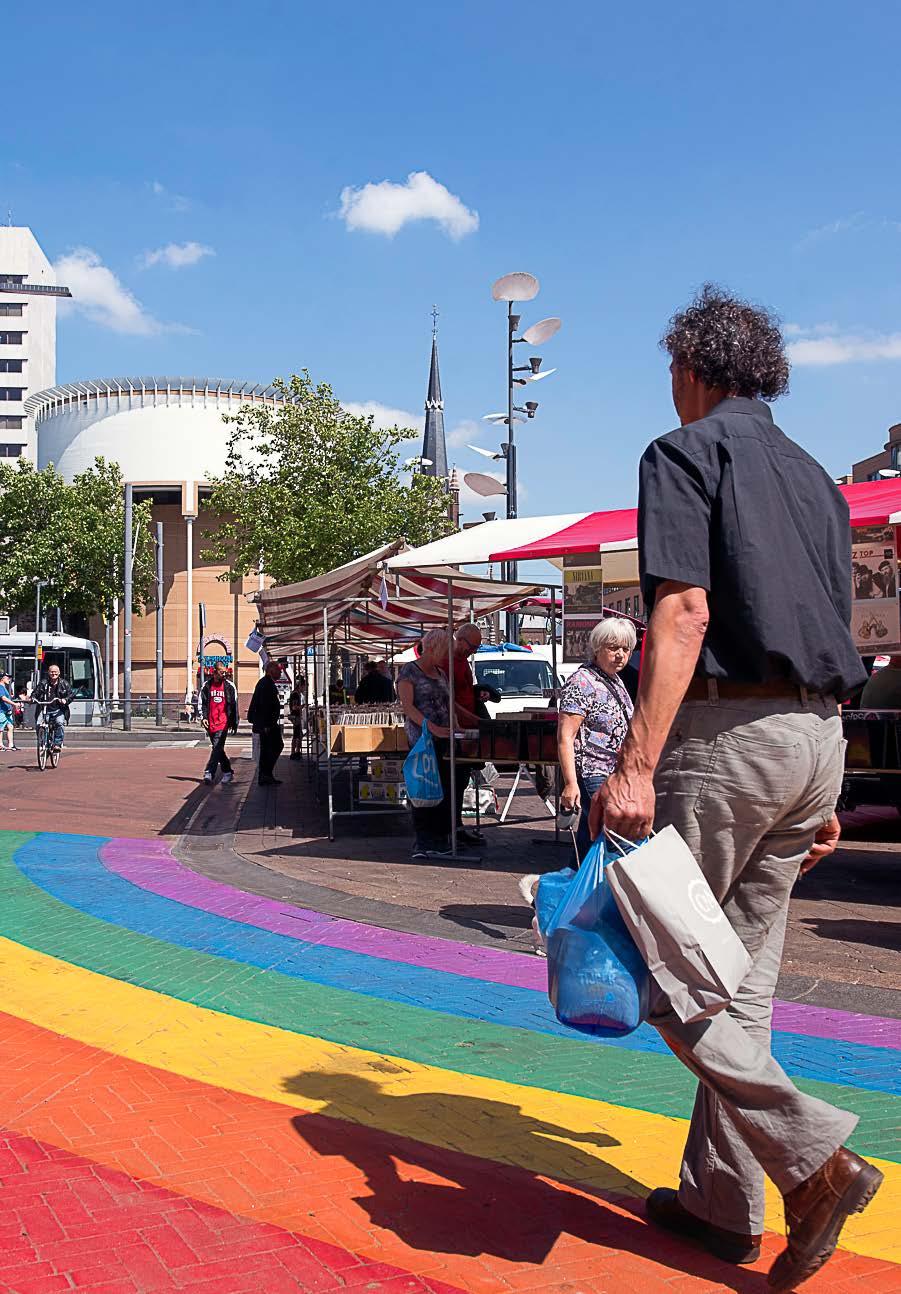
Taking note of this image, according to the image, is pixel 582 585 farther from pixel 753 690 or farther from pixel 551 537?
pixel 753 690

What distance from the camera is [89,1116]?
4070 millimetres

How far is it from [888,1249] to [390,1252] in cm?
125

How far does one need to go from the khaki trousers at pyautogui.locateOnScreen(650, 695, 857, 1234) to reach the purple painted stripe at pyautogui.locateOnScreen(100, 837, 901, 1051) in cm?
250

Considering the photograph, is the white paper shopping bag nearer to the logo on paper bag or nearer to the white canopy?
the logo on paper bag

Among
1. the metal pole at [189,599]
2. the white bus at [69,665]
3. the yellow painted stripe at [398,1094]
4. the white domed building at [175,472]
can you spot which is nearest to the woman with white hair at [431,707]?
the yellow painted stripe at [398,1094]

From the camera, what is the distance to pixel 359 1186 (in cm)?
346

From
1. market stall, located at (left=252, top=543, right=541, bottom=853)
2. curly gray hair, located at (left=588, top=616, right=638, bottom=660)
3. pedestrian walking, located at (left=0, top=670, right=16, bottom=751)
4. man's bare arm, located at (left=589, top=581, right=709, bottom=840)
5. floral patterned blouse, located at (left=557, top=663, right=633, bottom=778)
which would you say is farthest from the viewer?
pedestrian walking, located at (left=0, top=670, right=16, bottom=751)

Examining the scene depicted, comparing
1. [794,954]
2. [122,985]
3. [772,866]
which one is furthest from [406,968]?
[772,866]

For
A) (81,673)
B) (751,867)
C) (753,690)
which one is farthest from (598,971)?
(81,673)

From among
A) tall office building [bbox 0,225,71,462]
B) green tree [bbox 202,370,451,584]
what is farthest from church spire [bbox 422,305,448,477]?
green tree [bbox 202,370,451,584]

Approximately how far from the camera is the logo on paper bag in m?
2.54

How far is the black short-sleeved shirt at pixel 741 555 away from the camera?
8.70 ft

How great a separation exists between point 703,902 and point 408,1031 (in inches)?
112

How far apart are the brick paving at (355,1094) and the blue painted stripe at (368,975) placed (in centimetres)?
2
